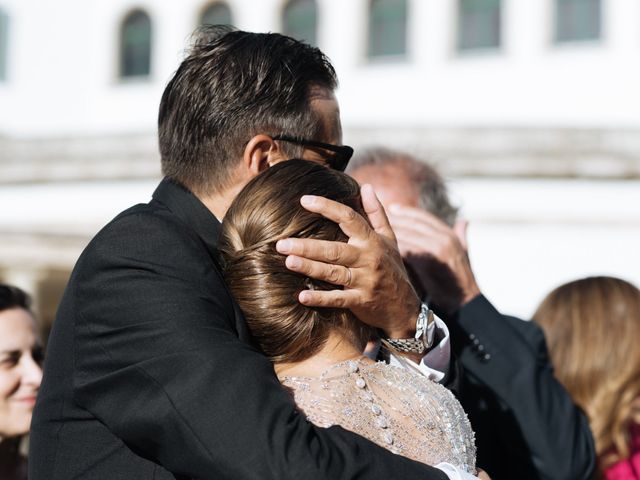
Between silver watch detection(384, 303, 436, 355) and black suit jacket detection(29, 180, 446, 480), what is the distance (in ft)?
1.22

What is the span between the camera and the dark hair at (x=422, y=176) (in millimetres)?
3854

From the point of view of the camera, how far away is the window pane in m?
18.5

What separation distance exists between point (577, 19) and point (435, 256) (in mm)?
16337

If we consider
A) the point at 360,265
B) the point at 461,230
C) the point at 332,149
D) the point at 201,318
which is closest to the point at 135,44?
the point at 461,230

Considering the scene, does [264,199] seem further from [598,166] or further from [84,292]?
[598,166]

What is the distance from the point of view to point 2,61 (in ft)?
76.5

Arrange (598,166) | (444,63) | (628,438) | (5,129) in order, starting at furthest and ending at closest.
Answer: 1. (5,129)
2. (444,63)
3. (598,166)
4. (628,438)

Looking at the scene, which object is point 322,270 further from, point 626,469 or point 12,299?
point 12,299

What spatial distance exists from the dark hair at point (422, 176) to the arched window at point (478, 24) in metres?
15.6

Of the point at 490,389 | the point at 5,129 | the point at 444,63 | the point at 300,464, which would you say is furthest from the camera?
the point at 5,129

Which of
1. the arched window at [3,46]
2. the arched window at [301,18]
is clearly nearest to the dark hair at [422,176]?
the arched window at [301,18]

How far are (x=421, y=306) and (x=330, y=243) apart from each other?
1.24 feet

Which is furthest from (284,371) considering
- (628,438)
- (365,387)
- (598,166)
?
(598,166)

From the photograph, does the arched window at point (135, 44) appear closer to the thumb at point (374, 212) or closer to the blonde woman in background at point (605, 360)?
the blonde woman in background at point (605, 360)
